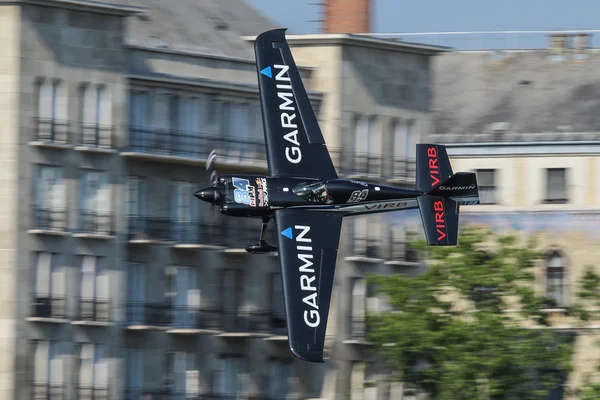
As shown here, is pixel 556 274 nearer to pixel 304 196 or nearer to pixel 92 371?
pixel 92 371

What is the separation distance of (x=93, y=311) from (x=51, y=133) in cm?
781

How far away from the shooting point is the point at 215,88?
319ft

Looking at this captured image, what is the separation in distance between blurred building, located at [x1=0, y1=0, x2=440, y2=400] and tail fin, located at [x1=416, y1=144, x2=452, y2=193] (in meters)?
19.5

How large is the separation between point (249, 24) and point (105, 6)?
17230 mm

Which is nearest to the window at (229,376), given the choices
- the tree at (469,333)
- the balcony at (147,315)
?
the balcony at (147,315)

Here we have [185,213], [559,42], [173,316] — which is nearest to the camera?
[173,316]

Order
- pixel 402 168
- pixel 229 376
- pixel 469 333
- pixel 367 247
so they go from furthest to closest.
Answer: pixel 402 168 < pixel 367 247 < pixel 229 376 < pixel 469 333

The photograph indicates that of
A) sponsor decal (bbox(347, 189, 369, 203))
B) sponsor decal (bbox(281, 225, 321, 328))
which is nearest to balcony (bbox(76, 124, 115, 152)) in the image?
sponsor decal (bbox(347, 189, 369, 203))

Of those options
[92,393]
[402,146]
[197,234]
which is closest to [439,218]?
[92,393]

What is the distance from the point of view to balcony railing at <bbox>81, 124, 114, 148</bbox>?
91250mm

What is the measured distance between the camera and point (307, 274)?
69.1m

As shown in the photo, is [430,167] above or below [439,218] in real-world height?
above

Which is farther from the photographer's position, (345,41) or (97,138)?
(345,41)

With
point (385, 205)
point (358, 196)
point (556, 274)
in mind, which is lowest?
point (556, 274)
